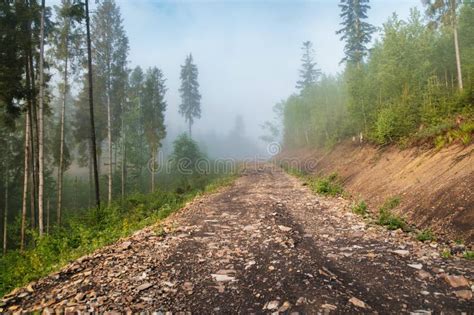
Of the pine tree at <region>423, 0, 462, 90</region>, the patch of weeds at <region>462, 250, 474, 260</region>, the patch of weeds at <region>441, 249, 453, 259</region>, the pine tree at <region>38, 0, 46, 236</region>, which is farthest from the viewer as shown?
the pine tree at <region>423, 0, 462, 90</region>

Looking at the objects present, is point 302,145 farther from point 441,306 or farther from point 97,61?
point 441,306

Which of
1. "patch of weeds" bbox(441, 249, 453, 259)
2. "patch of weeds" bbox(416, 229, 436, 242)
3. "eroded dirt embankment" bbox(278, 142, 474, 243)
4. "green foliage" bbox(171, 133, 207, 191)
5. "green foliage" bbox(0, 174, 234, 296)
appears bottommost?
"green foliage" bbox(0, 174, 234, 296)

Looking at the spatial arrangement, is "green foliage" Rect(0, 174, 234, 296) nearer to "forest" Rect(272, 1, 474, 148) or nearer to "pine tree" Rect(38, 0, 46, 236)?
"pine tree" Rect(38, 0, 46, 236)

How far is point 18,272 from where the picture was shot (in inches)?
285

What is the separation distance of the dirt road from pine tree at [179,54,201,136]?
48429mm

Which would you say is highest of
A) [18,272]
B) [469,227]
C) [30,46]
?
[30,46]

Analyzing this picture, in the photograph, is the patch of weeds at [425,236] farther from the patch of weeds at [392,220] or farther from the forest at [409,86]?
Answer: the forest at [409,86]

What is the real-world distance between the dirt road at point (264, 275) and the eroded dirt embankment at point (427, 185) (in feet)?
3.92

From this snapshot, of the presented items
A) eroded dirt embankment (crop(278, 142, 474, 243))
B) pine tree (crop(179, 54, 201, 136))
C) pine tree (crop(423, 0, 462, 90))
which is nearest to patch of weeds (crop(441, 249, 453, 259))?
eroded dirt embankment (crop(278, 142, 474, 243))

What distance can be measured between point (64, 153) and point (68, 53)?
766 cm

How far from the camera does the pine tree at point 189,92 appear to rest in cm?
5391

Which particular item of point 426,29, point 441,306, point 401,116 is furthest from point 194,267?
point 426,29

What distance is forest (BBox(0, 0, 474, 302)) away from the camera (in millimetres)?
11336

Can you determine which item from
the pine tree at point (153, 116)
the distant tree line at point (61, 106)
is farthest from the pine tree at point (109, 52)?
the pine tree at point (153, 116)
